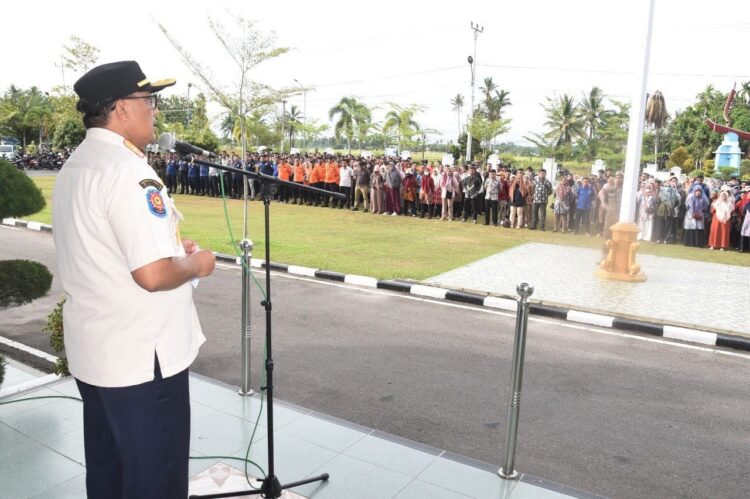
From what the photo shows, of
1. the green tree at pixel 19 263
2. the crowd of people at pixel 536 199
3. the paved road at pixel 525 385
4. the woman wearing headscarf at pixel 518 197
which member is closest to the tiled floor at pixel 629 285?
the paved road at pixel 525 385

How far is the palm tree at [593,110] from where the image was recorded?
2419 inches

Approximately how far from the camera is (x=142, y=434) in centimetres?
212

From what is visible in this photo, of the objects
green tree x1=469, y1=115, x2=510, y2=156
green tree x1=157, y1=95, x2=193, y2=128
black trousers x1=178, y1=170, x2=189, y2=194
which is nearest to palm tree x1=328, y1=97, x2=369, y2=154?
green tree x1=157, y1=95, x2=193, y2=128

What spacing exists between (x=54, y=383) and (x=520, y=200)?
13.9 meters

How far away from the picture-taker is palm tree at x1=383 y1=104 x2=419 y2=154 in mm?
50312

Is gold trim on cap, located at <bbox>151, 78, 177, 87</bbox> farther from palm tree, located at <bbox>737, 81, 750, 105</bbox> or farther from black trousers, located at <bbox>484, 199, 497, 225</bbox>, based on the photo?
palm tree, located at <bbox>737, 81, 750, 105</bbox>

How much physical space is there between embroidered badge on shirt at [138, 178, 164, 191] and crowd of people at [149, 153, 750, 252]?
33.4 feet

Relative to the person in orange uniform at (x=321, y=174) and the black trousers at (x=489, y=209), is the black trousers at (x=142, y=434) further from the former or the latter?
the person in orange uniform at (x=321, y=174)

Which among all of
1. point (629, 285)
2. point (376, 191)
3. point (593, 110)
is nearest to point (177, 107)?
point (593, 110)

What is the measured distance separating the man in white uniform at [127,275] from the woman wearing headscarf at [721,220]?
15.1m

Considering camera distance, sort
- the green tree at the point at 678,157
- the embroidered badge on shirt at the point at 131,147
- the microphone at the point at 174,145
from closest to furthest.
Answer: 1. the embroidered badge on shirt at the point at 131,147
2. the microphone at the point at 174,145
3. the green tree at the point at 678,157

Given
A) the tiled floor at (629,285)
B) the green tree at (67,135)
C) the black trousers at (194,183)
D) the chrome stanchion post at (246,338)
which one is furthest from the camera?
the green tree at (67,135)

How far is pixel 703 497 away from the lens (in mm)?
3590

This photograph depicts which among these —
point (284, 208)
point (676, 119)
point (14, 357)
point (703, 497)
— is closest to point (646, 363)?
point (703, 497)
